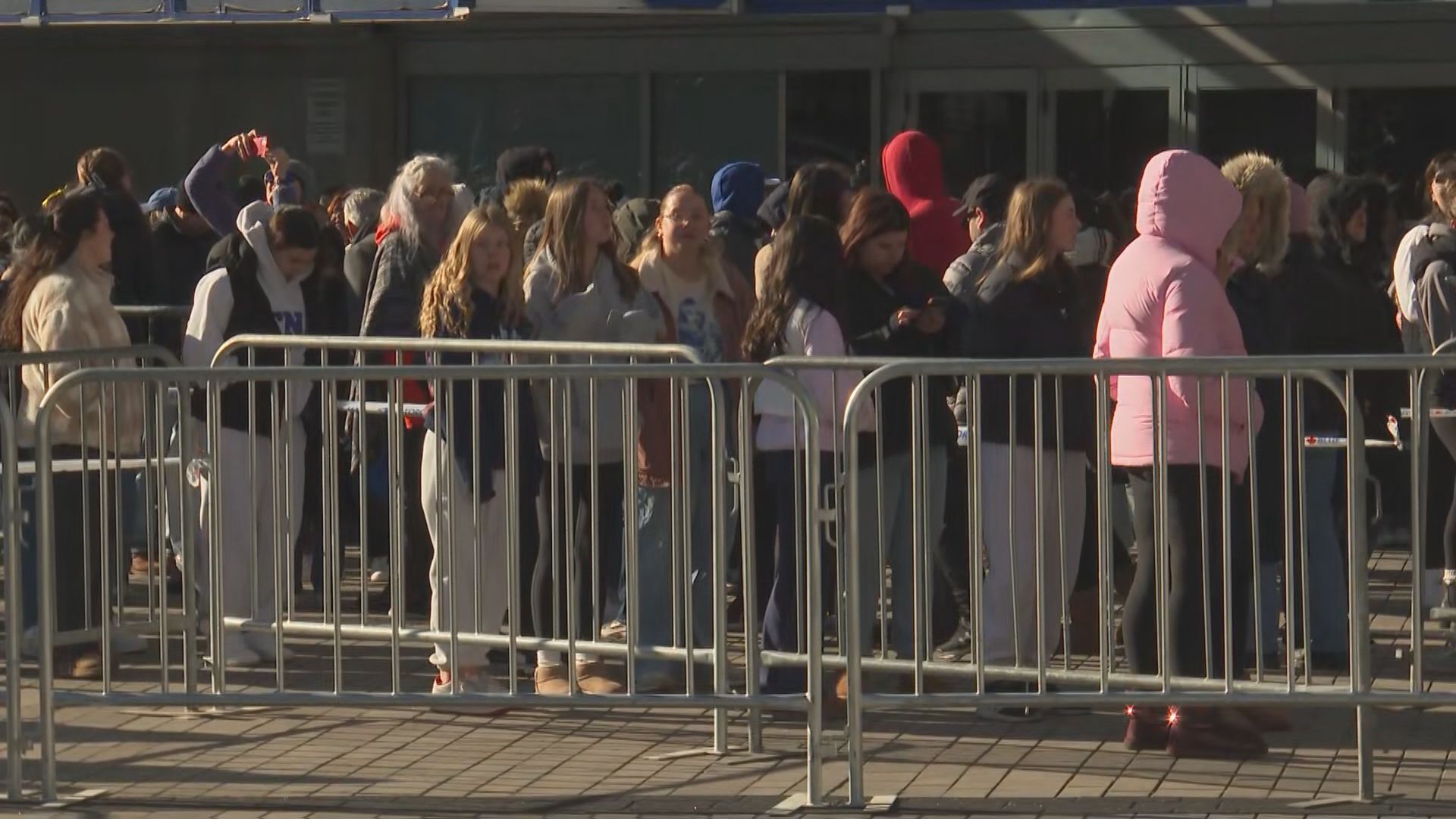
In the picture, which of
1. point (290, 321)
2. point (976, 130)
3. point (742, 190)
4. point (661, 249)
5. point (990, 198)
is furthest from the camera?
point (976, 130)

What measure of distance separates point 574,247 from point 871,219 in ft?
3.69

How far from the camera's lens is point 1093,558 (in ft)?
31.9

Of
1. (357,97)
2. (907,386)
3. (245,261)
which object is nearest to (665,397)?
(907,386)

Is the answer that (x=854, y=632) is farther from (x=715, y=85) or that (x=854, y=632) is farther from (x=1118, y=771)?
(x=715, y=85)

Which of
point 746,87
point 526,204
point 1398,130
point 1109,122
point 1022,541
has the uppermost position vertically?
point 746,87

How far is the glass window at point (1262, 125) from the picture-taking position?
17.8 metres

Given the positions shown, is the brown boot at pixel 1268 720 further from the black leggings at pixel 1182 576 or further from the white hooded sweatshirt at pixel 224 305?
the white hooded sweatshirt at pixel 224 305

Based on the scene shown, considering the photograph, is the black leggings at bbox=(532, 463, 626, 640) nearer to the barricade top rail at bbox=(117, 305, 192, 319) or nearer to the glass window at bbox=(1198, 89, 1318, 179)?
the barricade top rail at bbox=(117, 305, 192, 319)

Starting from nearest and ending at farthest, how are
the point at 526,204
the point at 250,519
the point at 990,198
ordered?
the point at 250,519 → the point at 526,204 → the point at 990,198

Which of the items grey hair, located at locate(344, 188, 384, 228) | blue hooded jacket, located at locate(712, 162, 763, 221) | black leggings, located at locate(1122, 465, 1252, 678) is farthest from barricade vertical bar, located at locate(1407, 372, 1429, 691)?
grey hair, located at locate(344, 188, 384, 228)

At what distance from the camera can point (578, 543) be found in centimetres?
793

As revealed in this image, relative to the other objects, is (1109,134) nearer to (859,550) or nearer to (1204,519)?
(1204,519)

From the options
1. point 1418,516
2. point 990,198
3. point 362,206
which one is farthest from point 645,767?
point 362,206

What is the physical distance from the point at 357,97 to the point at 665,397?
13352mm
